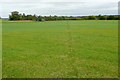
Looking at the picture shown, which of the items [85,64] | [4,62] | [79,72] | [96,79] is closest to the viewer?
[96,79]

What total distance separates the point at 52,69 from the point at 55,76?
35.2 inches

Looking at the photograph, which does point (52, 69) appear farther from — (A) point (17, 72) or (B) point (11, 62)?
(B) point (11, 62)

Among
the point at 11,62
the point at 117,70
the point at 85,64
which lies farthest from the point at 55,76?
the point at 11,62

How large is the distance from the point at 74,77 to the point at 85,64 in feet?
6.04

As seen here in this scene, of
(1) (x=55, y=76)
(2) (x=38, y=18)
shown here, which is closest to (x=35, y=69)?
(1) (x=55, y=76)

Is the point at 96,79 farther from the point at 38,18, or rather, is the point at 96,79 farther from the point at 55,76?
the point at 38,18

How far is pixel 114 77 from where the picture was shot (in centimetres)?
584

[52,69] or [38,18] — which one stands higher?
[38,18]

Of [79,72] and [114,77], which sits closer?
[114,77]

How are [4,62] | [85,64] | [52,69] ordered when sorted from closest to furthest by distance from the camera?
[52,69] → [85,64] → [4,62]

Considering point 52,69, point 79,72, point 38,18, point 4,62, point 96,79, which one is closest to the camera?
point 96,79

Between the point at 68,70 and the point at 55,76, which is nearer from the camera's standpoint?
the point at 55,76

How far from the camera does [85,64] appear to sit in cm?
750

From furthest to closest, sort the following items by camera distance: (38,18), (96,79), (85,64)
Result: 1. (38,18)
2. (85,64)
3. (96,79)
